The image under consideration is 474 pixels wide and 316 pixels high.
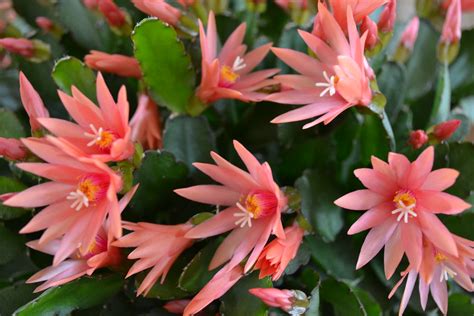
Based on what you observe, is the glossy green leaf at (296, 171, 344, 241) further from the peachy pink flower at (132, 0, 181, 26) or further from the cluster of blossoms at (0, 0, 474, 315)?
the peachy pink flower at (132, 0, 181, 26)

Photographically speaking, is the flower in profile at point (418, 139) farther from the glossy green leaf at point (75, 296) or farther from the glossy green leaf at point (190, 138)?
the glossy green leaf at point (75, 296)

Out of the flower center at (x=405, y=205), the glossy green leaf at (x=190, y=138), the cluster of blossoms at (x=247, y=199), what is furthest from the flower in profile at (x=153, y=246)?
the flower center at (x=405, y=205)

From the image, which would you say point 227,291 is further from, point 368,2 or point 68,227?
point 368,2

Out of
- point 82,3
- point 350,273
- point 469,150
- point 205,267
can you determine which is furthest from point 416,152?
point 82,3

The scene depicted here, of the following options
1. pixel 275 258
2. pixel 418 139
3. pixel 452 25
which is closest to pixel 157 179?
pixel 275 258

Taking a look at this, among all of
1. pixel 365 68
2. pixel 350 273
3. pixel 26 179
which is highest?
pixel 365 68

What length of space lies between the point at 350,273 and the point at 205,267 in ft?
0.60

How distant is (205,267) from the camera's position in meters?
0.61

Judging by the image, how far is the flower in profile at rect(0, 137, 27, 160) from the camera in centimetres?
60

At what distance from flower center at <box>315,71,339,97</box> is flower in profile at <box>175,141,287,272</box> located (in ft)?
0.32

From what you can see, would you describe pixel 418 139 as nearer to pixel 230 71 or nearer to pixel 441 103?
pixel 441 103

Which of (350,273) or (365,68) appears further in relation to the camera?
(350,273)

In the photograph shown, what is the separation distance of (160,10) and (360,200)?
0.31 meters

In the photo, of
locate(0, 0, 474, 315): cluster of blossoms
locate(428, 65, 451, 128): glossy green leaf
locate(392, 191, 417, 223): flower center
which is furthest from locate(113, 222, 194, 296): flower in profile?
locate(428, 65, 451, 128): glossy green leaf
